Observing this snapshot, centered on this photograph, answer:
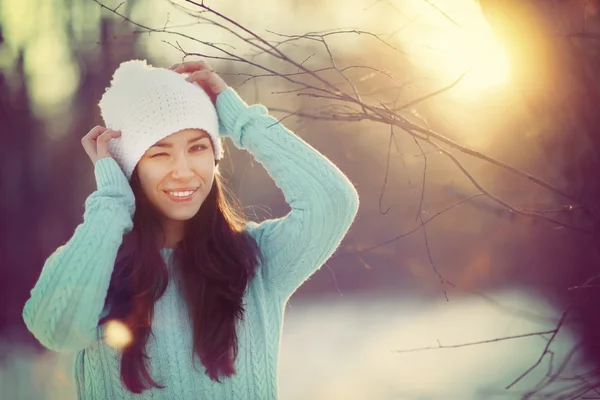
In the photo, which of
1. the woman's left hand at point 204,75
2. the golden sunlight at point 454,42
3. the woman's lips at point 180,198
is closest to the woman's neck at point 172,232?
the woman's lips at point 180,198

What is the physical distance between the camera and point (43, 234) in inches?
306

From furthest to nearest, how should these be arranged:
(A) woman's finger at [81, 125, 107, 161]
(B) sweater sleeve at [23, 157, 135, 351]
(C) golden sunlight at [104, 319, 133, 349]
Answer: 1. (A) woman's finger at [81, 125, 107, 161]
2. (C) golden sunlight at [104, 319, 133, 349]
3. (B) sweater sleeve at [23, 157, 135, 351]

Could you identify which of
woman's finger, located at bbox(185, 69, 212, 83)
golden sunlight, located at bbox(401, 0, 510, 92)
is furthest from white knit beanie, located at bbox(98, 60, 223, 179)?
golden sunlight, located at bbox(401, 0, 510, 92)

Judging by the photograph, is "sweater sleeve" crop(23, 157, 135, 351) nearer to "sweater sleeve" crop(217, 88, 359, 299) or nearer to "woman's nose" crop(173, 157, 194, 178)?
→ "woman's nose" crop(173, 157, 194, 178)

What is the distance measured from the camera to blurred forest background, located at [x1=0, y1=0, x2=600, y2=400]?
197cm

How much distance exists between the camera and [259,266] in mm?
2012

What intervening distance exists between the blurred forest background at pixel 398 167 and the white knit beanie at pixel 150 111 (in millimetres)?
110

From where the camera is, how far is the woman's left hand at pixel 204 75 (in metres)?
2.07

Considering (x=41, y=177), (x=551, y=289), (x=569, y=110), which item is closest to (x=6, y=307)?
(x=41, y=177)

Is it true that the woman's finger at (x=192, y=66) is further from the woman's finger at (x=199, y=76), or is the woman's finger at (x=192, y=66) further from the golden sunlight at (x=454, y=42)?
the golden sunlight at (x=454, y=42)

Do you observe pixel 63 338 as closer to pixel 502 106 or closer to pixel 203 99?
pixel 203 99

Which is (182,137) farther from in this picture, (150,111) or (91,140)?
(91,140)

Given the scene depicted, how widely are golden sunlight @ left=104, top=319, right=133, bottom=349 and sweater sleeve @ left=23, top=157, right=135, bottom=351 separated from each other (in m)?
0.09

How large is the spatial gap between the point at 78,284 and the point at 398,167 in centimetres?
473
